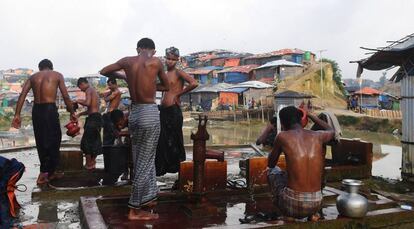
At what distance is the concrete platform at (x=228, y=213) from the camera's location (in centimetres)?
410

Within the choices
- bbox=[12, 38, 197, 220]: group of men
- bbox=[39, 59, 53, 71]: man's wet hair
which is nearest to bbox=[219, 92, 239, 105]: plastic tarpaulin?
bbox=[12, 38, 197, 220]: group of men

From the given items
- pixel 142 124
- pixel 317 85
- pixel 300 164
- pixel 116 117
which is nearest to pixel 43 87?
pixel 116 117

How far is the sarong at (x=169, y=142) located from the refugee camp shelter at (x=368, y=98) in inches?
1601

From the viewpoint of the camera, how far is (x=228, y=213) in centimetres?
489

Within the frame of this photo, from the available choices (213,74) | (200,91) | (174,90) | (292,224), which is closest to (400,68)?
(174,90)

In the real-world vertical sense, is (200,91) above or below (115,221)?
above

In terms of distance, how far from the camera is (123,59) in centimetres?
450

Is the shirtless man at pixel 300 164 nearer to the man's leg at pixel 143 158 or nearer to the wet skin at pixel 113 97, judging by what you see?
the man's leg at pixel 143 158

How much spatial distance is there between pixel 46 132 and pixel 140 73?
2.67 meters

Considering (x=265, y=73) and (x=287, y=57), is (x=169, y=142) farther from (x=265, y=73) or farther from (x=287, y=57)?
(x=287, y=57)

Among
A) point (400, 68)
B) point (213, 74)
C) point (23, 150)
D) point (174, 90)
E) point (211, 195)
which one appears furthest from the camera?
point (213, 74)

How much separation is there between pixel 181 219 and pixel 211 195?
104 centimetres

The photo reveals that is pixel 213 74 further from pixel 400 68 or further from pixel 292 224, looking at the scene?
pixel 292 224

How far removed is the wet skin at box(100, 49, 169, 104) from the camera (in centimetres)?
441
